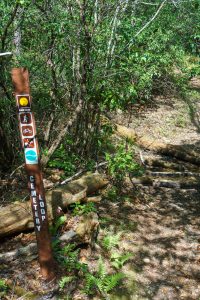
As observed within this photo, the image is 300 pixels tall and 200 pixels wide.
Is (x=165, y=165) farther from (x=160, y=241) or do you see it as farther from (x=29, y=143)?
(x=29, y=143)

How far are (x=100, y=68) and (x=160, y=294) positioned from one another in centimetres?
492

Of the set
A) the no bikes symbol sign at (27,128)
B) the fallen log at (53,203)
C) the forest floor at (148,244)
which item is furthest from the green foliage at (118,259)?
the no bikes symbol sign at (27,128)

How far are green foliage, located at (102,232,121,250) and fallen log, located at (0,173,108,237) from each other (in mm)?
1003

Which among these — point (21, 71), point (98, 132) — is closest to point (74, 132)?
point (98, 132)

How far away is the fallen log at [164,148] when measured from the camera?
459 inches

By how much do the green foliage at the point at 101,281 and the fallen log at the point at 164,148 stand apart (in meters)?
6.15

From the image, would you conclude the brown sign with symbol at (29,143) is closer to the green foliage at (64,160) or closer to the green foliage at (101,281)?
the green foliage at (101,281)

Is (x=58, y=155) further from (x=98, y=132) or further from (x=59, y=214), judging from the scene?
(x=59, y=214)

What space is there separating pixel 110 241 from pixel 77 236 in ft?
2.34

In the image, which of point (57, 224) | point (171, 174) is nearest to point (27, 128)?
point (57, 224)

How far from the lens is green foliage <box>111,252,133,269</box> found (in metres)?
5.98

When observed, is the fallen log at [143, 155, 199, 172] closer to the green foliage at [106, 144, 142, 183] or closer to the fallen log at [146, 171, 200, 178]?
the fallen log at [146, 171, 200, 178]

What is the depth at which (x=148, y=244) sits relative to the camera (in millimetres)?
6922

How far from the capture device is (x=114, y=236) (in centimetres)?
663
